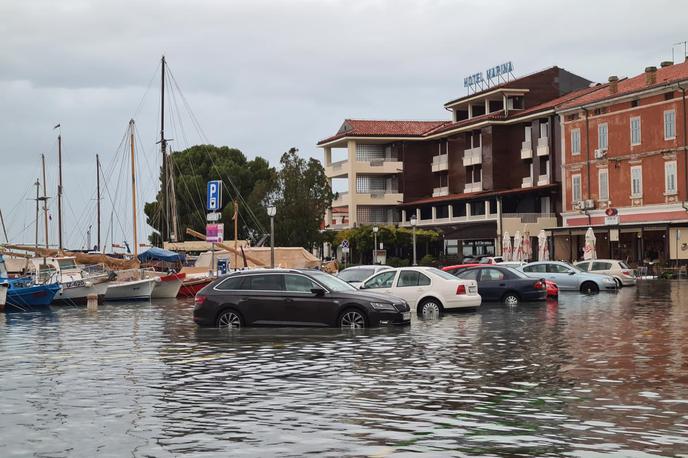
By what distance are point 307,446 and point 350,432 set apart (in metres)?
0.81

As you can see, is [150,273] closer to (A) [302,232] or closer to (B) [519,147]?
(A) [302,232]

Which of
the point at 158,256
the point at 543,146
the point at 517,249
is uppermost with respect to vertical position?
the point at 543,146

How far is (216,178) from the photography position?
92.8 m

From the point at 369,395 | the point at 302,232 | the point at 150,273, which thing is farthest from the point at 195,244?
the point at 369,395

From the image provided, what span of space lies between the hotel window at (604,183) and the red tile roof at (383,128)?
96.0 feet

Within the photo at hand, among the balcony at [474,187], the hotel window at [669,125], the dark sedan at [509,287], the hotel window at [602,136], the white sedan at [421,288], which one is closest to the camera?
the white sedan at [421,288]

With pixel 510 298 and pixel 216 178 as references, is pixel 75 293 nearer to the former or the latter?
pixel 510 298

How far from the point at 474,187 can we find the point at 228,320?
6561cm

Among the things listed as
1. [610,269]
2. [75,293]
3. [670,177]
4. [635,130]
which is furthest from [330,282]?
[635,130]

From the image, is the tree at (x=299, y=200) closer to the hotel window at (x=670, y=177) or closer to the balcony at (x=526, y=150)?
the balcony at (x=526, y=150)

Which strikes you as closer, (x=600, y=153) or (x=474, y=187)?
(x=600, y=153)

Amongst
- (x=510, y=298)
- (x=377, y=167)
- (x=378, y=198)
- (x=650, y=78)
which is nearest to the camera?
(x=510, y=298)

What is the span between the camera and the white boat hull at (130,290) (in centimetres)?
4756

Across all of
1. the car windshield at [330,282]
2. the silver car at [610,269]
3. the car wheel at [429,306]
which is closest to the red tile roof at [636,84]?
the silver car at [610,269]
